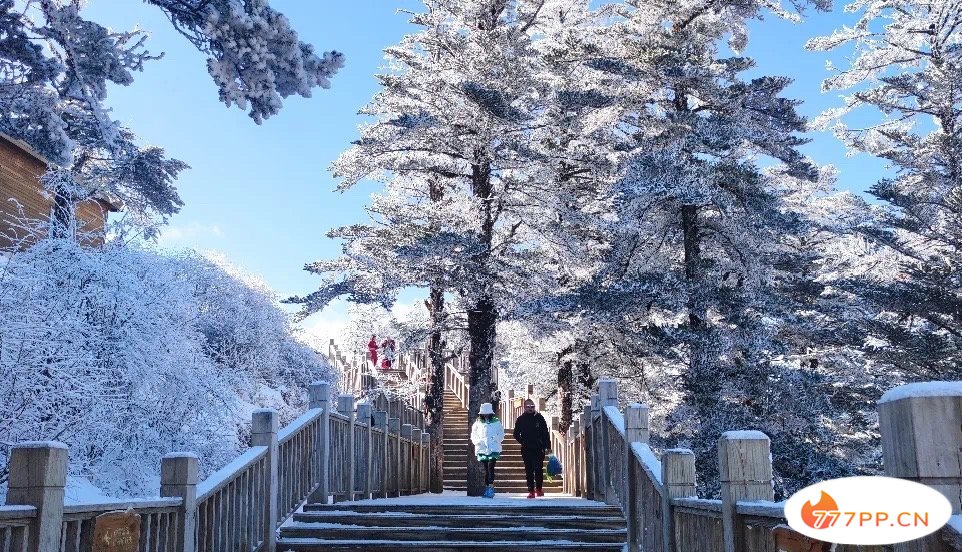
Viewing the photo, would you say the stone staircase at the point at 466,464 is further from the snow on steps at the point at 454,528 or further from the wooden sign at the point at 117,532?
the wooden sign at the point at 117,532

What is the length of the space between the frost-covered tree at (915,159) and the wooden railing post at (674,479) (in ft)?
52.0

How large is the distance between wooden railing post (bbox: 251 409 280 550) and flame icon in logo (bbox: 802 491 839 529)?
6667 mm

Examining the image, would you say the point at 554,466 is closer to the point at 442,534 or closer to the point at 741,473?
the point at 442,534

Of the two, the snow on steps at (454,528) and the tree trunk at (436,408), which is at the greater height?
the tree trunk at (436,408)

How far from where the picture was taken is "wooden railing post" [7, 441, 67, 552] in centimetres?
432

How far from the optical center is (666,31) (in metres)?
17.3

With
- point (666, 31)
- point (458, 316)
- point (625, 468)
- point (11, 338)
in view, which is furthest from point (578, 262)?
point (11, 338)

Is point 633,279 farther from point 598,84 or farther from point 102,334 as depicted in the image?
point 102,334

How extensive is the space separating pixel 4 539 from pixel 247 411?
13345mm

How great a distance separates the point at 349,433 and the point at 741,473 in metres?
8.10

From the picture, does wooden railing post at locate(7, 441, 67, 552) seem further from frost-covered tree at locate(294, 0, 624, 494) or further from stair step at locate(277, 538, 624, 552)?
frost-covered tree at locate(294, 0, 624, 494)

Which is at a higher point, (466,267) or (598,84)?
(598,84)

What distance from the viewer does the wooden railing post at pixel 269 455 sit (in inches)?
322

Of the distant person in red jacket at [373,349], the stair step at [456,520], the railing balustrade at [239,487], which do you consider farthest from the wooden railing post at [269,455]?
the distant person in red jacket at [373,349]
